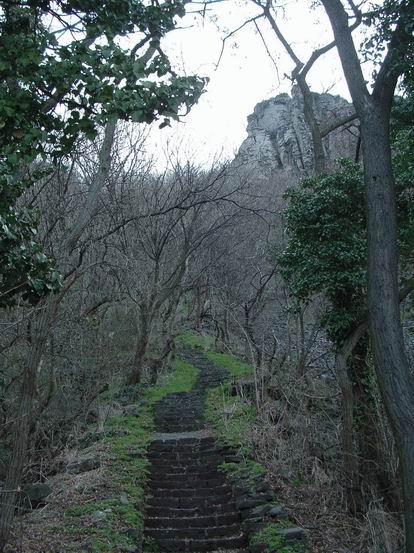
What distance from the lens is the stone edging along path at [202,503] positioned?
300 inches

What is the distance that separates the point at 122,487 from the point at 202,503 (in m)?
1.32

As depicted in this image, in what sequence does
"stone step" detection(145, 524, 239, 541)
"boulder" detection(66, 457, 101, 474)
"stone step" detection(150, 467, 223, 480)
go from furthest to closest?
"stone step" detection(150, 467, 223, 480) → "boulder" detection(66, 457, 101, 474) → "stone step" detection(145, 524, 239, 541)

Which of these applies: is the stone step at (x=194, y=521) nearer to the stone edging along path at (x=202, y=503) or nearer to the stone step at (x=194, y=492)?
the stone edging along path at (x=202, y=503)

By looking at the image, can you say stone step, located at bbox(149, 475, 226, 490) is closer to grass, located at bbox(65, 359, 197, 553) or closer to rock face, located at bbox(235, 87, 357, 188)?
grass, located at bbox(65, 359, 197, 553)

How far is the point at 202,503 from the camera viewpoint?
29.7ft

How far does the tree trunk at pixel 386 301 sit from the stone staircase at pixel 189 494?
3259 millimetres

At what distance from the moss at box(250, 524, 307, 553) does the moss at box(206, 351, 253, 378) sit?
30.8 feet

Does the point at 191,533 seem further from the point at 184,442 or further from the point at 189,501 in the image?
the point at 184,442

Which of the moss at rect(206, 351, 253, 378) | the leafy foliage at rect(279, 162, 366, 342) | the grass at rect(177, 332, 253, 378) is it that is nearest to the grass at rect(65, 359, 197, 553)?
the moss at rect(206, 351, 253, 378)

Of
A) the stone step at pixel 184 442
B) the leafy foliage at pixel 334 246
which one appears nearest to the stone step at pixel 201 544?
the stone step at pixel 184 442

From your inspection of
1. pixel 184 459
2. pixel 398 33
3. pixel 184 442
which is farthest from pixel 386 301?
pixel 184 442

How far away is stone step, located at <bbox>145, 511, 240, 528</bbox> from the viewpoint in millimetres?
8320

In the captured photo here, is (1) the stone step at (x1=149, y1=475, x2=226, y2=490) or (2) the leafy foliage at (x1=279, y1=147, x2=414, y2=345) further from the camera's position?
(2) the leafy foliage at (x1=279, y1=147, x2=414, y2=345)

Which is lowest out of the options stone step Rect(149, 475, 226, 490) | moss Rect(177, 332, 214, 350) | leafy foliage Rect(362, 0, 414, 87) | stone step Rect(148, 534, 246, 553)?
stone step Rect(148, 534, 246, 553)
